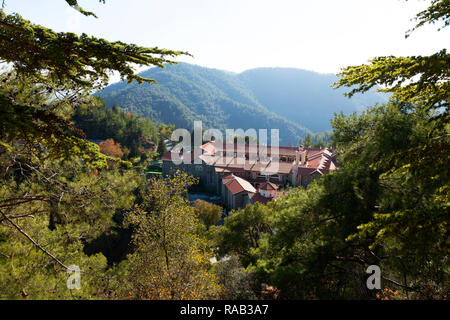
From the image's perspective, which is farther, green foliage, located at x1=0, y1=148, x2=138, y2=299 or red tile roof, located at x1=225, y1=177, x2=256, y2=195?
red tile roof, located at x1=225, y1=177, x2=256, y2=195

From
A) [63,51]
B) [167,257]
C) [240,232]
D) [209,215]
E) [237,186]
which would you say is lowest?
[209,215]

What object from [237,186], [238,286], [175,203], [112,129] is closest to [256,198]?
[237,186]

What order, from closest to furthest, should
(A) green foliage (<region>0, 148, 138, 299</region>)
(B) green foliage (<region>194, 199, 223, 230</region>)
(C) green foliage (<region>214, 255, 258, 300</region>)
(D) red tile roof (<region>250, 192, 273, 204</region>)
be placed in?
(A) green foliage (<region>0, 148, 138, 299</region>)
(C) green foliage (<region>214, 255, 258, 300</region>)
(B) green foliage (<region>194, 199, 223, 230</region>)
(D) red tile roof (<region>250, 192, 273, 204</region>)

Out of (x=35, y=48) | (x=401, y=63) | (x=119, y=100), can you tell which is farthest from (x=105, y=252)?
(x=119, y=100)

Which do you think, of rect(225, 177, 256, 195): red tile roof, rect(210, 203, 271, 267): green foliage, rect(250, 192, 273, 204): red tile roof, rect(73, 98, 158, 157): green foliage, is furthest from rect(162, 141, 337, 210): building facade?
rect(210, 203, 271, 267): green foliage

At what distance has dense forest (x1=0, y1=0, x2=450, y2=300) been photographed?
348 cm

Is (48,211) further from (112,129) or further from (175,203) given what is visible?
(112,129)

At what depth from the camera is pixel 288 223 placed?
32.0 feet

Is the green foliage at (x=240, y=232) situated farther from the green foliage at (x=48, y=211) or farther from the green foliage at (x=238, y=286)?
the green foliage at (x=48, y=211)

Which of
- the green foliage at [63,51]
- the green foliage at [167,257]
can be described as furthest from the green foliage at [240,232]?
the green foliage at [63,51]

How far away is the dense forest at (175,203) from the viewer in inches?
137

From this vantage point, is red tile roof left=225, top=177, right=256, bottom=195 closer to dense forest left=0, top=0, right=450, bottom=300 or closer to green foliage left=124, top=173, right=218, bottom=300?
dense forest left=0, top=0, right=450, bottom=300

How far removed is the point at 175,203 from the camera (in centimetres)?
906
